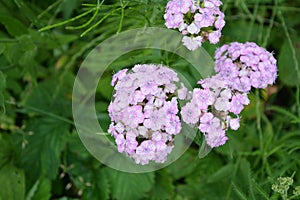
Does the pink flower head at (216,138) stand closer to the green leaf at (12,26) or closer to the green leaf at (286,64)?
the green leaf at (12,26)

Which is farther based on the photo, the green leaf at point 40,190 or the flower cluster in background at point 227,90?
the green leaf at point 40,190

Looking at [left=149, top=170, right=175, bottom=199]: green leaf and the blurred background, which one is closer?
the blurred background

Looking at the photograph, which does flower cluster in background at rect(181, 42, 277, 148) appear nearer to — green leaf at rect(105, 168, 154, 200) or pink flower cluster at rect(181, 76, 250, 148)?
pink flower cluster at rect(181, 76, 250, 148)

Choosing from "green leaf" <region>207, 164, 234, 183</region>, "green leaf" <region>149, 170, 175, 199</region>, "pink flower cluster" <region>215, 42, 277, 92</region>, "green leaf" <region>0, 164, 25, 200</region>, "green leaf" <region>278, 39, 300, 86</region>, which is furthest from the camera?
"green leaf" <region>278, 39, 300, 86</region>

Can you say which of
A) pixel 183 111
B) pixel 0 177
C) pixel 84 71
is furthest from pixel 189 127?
pixel 84 71

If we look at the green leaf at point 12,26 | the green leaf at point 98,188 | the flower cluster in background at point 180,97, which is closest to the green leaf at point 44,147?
the green leaf at point 98,188

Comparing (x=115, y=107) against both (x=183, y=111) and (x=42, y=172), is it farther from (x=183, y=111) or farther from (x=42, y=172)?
(x=42, y=172)

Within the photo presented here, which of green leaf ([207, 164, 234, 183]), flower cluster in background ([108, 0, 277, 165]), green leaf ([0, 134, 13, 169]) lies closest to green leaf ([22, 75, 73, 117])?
green leaf ([0, 134, 13, 169])
